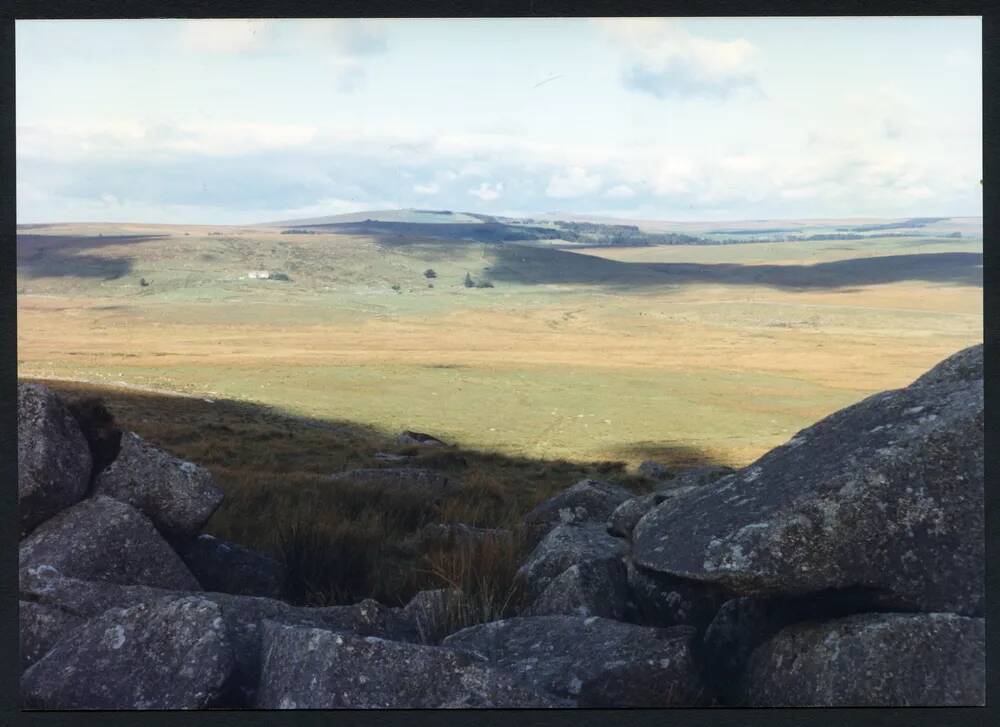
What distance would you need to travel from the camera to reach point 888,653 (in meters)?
4.70

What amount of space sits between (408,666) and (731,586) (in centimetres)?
153

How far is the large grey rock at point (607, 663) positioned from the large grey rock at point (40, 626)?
2.02 metres

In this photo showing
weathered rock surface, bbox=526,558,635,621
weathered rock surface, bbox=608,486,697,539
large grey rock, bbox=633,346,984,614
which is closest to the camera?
large grey rock, bbox=633,346,984,614

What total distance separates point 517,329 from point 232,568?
8391 centimetres

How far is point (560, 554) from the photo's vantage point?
6.51 metres

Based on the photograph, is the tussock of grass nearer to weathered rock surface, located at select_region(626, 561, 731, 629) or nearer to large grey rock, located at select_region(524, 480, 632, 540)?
large grey rock, located at select_region(524, 480, 632, 540)

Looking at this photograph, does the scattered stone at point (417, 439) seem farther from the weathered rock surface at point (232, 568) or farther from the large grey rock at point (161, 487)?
the large grey rock at point (161, 487)

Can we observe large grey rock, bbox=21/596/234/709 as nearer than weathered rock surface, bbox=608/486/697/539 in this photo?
Yes

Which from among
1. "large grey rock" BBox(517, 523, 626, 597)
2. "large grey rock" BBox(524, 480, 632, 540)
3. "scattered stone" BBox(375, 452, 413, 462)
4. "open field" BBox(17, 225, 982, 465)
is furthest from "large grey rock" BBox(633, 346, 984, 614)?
"open field" BBox(17, 225, 982, 465)

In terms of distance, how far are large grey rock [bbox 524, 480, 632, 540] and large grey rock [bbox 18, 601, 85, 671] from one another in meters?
3.98

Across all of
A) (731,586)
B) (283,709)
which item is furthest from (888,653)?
(283,709)

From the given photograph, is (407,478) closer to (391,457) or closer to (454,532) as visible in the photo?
(454,532)

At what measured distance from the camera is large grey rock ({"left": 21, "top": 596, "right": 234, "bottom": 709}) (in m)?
4.85

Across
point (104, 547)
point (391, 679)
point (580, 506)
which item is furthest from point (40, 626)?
point (580, 506)
